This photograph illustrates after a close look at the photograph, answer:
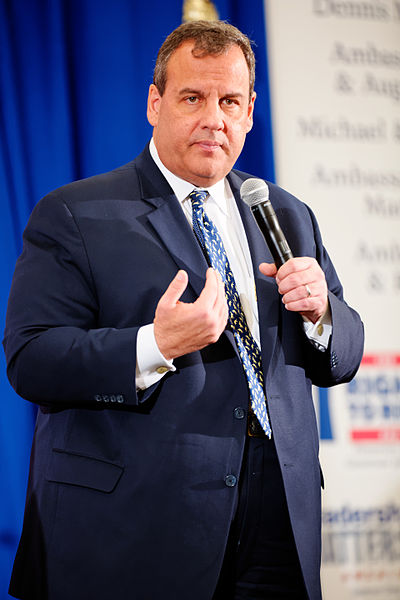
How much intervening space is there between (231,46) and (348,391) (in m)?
1.57

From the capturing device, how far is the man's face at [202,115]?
157cm

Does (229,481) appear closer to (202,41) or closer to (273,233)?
(273,233)

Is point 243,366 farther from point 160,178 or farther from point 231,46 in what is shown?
point 231,46

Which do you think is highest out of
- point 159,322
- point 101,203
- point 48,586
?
point 101,203

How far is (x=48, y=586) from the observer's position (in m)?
1.33

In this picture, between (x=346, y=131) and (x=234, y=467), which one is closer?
(x=234, y=467)

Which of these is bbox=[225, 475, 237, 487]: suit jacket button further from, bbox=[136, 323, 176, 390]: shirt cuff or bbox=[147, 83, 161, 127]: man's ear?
bbox=[147, 83, 161, 127]: man's ear

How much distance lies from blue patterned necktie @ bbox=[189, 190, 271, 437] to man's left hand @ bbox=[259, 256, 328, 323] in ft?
0.49

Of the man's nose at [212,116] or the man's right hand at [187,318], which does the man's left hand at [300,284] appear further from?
the man's nose at [212,116]

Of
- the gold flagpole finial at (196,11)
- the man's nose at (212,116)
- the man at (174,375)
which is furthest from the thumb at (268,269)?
the gold flagpole finial at (196,11)

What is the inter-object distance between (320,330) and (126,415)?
0.47 metres

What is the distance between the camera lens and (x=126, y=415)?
1.36 metres

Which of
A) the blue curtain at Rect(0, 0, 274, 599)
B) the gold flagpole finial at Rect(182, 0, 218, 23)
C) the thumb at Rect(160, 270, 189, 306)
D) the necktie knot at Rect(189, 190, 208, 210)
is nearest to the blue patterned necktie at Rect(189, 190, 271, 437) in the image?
the necktie knot at Rect(189, 190, 208, 210)

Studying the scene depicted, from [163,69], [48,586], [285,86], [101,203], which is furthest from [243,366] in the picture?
[285,86]
